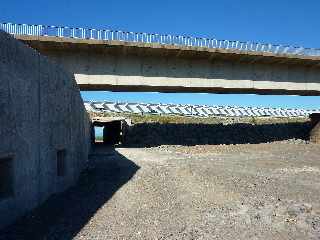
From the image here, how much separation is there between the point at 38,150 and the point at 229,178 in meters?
8.93

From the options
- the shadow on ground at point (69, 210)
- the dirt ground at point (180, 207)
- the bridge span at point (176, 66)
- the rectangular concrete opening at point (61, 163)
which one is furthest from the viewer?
the bridge span at point (176, 66)

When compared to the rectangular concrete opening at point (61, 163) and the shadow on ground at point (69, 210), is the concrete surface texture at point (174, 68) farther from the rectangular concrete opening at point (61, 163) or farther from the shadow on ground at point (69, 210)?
the rectangular concrete opening at point (61, 163)

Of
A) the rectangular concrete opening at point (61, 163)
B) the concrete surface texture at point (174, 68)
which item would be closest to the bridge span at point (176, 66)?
the concrete surface texture at point (174, 68)

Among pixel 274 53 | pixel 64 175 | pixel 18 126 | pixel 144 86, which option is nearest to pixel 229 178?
pixel 64 175

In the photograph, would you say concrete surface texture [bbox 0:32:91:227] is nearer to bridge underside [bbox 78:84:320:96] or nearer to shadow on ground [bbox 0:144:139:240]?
shadow on ground [bbox 0:144:139:240]

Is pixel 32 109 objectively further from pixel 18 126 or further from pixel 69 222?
pixel 69 222

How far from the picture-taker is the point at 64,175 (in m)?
13.5

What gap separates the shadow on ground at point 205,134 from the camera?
136ft

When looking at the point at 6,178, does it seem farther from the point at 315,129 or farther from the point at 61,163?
the point at 315,129

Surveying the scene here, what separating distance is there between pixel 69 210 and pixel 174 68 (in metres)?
22.3

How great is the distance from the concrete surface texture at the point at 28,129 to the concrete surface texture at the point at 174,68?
1584cm

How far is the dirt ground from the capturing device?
877cm

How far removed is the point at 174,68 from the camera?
104 feet

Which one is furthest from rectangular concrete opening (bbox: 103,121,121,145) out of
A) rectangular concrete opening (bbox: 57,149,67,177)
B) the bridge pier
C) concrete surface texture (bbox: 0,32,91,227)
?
concrete surface texture (bbox: 0,32,91,227)
